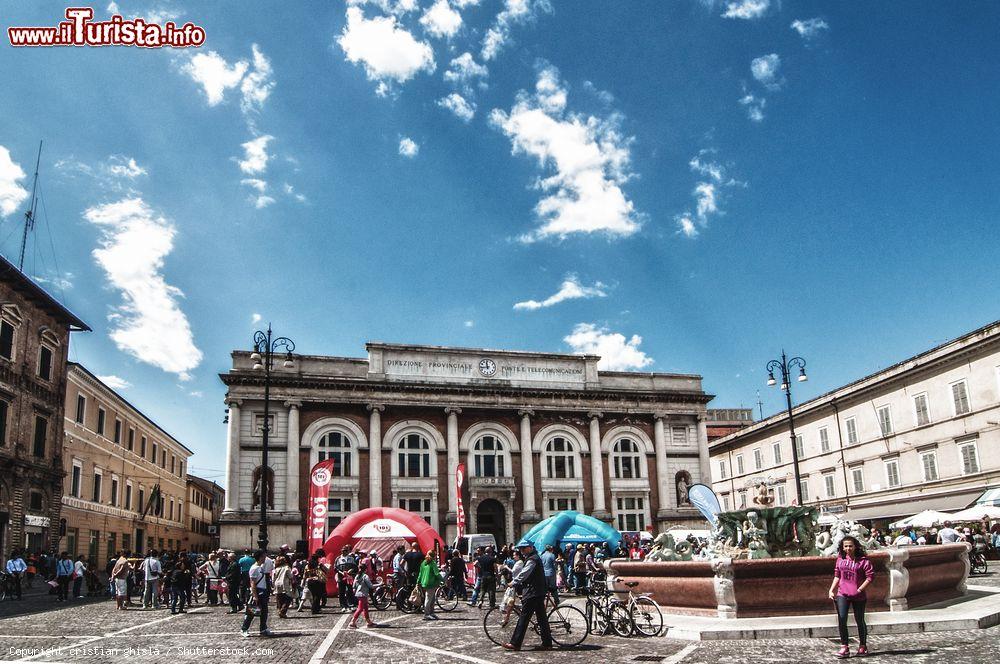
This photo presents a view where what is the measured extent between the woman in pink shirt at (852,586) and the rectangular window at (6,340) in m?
30.9

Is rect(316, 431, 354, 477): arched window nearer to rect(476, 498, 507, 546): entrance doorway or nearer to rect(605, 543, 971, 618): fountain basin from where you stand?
rect(476, 498, 507, 546): entrance doorway

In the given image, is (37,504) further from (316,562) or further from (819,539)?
(819,539)

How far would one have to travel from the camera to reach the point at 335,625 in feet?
54.6

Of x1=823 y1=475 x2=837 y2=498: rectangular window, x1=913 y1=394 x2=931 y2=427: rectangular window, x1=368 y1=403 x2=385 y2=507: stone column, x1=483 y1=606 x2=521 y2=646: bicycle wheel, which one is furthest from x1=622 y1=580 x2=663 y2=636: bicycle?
x1=823 y1=475 x2=837 y2=498: rectangular window

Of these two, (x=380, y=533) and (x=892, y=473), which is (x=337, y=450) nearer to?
(x=380, y=533)

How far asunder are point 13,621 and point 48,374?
18.4 meters

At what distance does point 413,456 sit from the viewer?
41281 mm

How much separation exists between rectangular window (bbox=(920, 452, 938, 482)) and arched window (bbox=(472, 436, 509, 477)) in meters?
20.8

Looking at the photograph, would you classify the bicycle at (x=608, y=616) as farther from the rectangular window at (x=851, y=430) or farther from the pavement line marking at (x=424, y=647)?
the rectangular window at (x=851, y=430)

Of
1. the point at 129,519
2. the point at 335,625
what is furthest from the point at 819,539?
the point at 129,519

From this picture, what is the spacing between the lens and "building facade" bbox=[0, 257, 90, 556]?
29750 millimetres

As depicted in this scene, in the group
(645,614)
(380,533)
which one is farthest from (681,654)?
(380,533)

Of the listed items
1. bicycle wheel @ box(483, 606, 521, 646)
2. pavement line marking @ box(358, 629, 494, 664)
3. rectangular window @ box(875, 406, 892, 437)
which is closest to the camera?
pavement line marking @ box(358, 629, 494, 664)

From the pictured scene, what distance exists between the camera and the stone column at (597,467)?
42.6 metres
